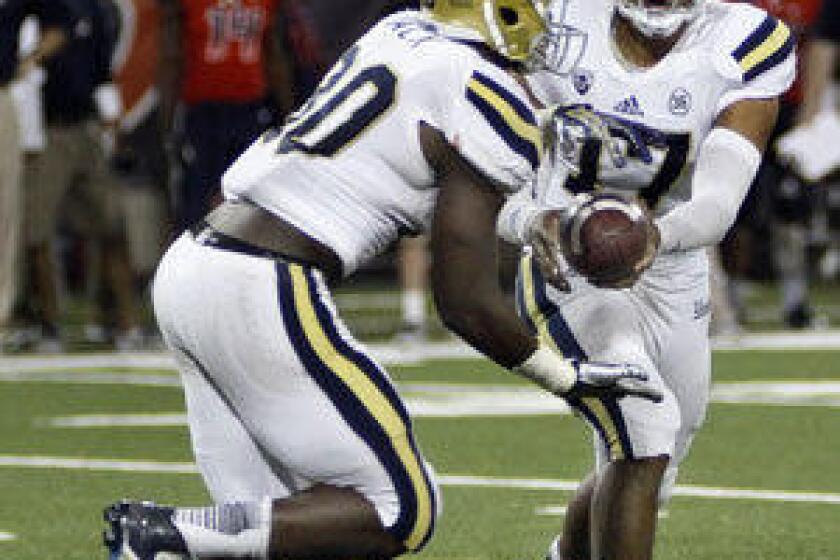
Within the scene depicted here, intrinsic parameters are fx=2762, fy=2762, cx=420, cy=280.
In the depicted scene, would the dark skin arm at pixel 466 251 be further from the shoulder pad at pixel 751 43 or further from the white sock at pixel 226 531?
the shoulder pad at pixel 751 43

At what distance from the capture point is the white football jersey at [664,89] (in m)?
6.94

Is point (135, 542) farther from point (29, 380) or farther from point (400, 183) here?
point (29, 380)

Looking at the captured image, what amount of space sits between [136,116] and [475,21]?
11.3 metres

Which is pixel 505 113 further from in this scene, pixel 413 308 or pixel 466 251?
pixel 413 308

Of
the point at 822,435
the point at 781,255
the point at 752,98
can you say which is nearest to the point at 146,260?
the point at 781,255

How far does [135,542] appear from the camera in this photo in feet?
19.0

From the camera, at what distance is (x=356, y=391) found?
5.90m

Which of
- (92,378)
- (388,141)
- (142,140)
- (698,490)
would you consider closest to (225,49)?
(92,378)

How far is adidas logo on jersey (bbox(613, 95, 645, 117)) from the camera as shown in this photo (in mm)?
6941

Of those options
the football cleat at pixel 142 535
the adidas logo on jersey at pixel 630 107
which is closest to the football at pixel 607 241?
the adidas logo on jersey at pixel 630 107

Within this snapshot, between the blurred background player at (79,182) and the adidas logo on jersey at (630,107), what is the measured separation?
700 cm

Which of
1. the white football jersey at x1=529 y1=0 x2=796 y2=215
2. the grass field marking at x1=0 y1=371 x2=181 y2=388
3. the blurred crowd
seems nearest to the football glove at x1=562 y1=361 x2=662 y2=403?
the white football jersey at x1=529 y1=0 x2=796 y2=215

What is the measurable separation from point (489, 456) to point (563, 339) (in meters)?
2.94

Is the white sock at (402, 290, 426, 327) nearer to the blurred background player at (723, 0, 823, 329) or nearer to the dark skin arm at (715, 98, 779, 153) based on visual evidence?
the blurred background player at (723, 0, 823, 329)
